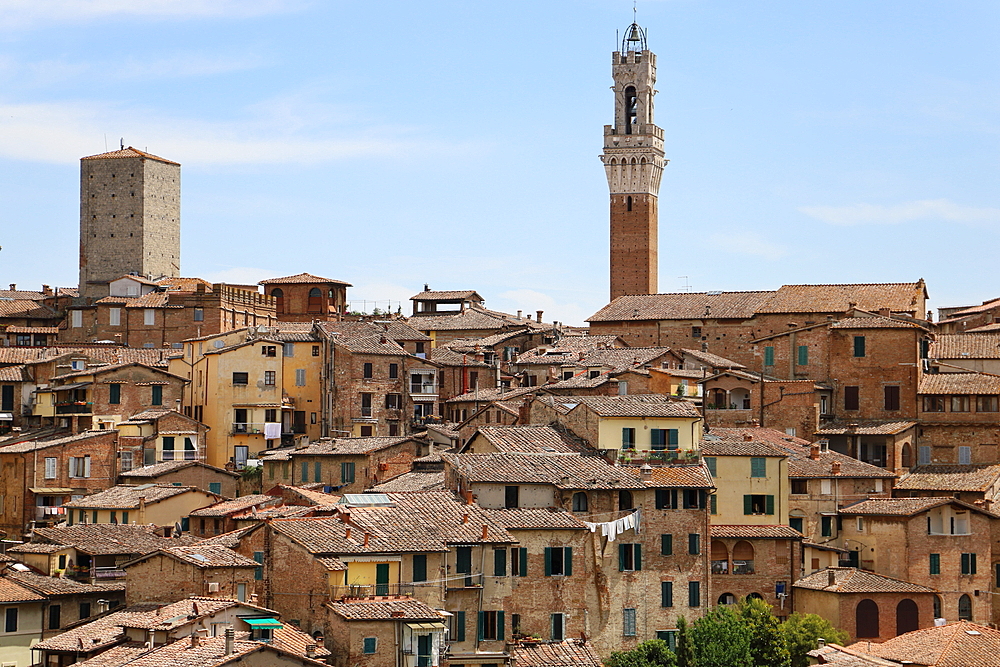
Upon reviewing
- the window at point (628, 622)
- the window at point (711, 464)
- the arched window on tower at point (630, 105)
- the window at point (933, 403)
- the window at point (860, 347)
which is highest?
the arched window on tower at point (630, 105)

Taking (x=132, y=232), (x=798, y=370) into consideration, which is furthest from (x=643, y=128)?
(x=798, y=370)

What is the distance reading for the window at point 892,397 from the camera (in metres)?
72.6

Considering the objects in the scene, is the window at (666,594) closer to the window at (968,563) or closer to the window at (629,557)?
the window at (629,557)

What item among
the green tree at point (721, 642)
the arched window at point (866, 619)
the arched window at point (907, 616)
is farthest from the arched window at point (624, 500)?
the arched window at point (907, 616)

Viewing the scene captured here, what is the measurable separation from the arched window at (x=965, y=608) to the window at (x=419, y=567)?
22.0 meters

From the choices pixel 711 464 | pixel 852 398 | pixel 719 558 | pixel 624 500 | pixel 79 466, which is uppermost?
pixel 852 398

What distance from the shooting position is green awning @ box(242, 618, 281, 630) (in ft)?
146

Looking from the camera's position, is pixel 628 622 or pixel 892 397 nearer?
pixel 628 622

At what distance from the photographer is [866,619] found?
5847 cm

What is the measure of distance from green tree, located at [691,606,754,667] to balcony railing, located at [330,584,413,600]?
926 cm

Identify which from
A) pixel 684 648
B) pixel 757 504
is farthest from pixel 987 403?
pixel 684 648

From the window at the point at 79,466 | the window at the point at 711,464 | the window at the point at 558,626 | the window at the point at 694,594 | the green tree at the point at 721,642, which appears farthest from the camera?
the window at the point at 79,466

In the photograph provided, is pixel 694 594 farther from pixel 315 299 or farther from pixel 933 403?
pixel 315 299

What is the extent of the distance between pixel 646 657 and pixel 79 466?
82.6ft
